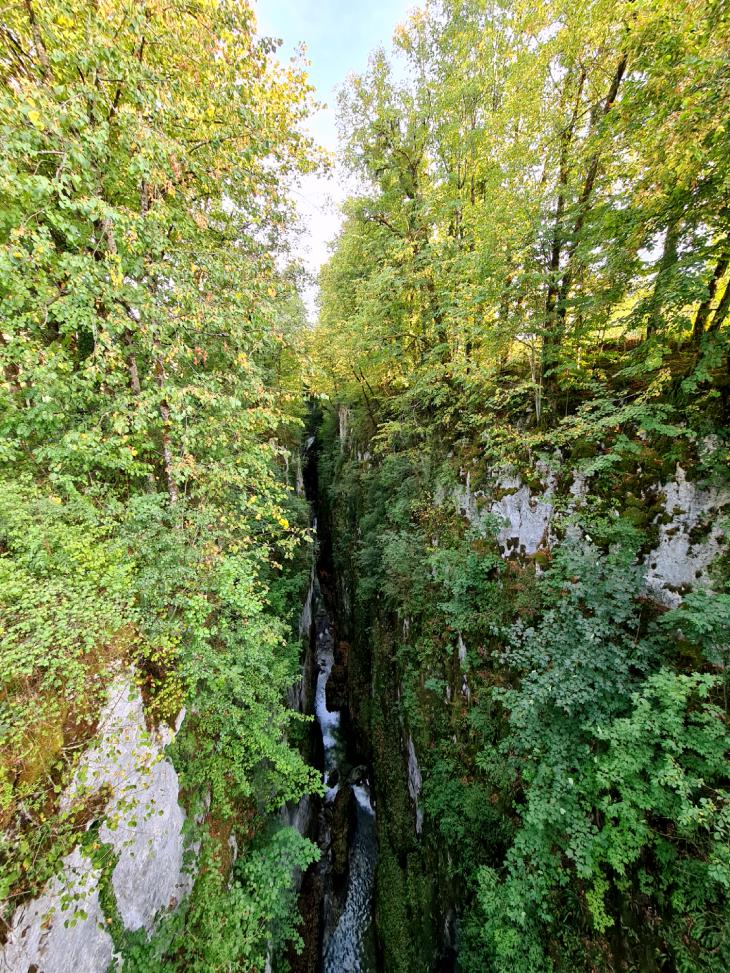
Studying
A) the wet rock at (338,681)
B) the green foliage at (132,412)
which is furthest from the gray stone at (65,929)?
the wet rock at (338,681)

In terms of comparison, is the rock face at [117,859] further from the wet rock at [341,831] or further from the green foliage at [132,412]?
the wet rock at [341,831]

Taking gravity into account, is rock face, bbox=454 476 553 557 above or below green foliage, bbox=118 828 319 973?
above

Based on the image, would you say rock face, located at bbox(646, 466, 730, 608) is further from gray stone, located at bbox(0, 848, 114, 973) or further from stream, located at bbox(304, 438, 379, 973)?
gray stone, located at bbox(0, 848, 114, 973)

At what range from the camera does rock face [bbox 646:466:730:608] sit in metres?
4.91

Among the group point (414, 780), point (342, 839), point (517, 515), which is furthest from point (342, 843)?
point (517, 515)

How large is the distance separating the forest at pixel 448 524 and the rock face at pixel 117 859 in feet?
0.10

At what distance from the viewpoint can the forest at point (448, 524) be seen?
12.6ft

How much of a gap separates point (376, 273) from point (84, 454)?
9.00 metres

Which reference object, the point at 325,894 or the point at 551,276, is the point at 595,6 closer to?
the point at 551,276

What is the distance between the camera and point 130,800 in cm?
409

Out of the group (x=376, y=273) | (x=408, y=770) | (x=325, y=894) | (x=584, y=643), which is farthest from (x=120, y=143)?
(x=325, y=894)

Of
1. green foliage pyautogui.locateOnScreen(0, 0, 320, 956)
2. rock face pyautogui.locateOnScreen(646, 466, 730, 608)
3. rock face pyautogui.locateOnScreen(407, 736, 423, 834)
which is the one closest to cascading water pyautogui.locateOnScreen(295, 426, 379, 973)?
rock face pyautogui.locateOnScreen(407, 736, 423, 834)

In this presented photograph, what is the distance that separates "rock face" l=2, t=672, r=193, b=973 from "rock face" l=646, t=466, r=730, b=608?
718 cm

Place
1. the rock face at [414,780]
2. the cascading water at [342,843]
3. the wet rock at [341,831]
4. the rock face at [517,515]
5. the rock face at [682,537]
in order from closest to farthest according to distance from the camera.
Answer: the rock face at [682,537] → the rock face at [517,515] → the rock face at [414,780] → the cascading water at [342,843] → the wet rock at [341,831]
